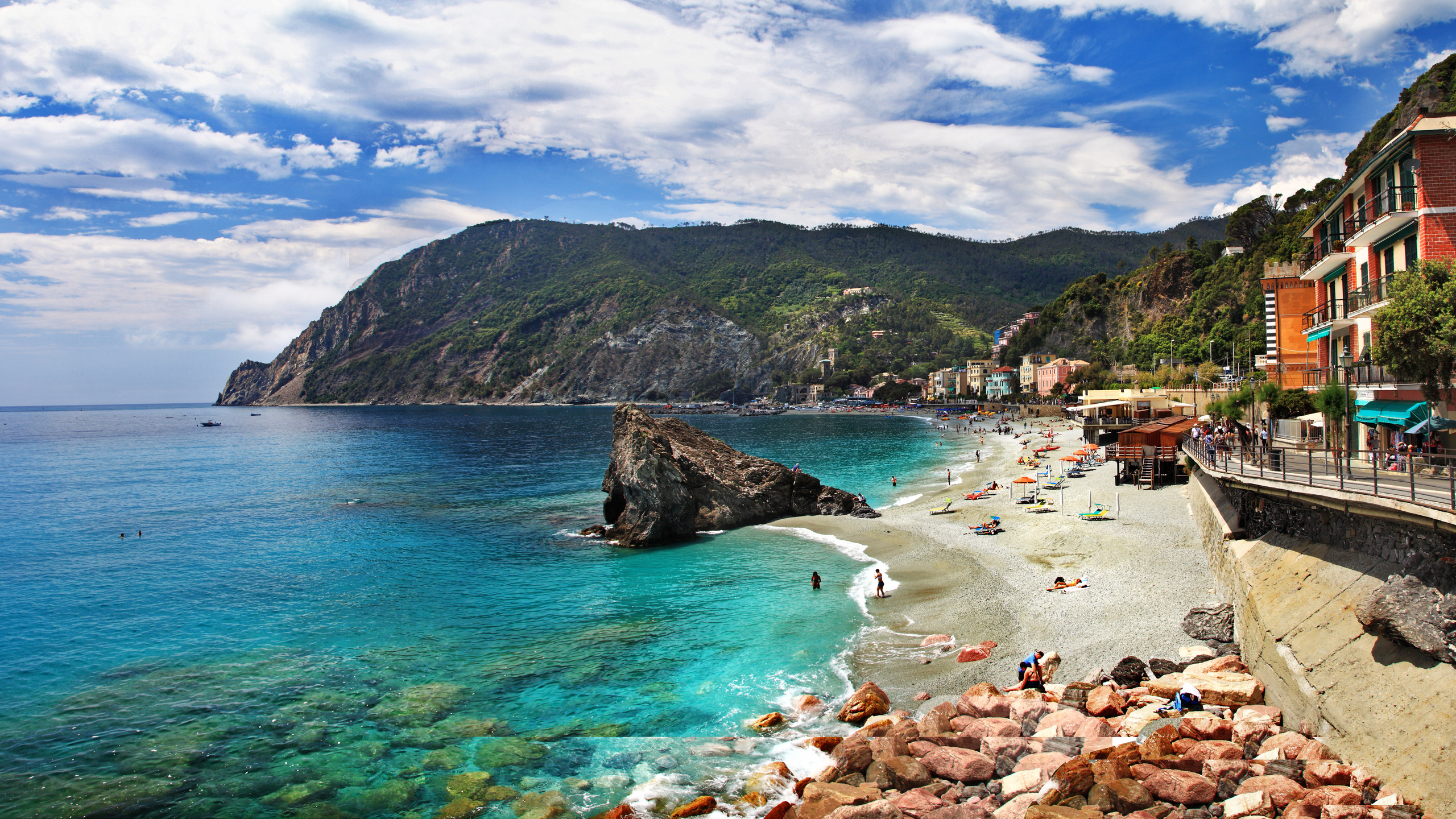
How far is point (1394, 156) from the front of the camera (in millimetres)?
19359

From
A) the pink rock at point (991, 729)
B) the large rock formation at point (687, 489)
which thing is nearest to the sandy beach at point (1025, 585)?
the large rock formation at point (687, 489)

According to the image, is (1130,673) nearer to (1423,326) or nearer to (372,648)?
(1423,326)

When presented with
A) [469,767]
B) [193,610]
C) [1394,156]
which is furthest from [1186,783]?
[193,610]

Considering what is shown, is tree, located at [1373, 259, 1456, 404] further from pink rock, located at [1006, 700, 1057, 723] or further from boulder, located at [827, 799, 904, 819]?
boulder, located at [827, 799, 904, 819]

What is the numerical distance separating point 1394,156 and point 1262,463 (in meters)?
9.64

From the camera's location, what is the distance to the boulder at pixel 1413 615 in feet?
32.1

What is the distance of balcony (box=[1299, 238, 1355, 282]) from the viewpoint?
77.3 feet

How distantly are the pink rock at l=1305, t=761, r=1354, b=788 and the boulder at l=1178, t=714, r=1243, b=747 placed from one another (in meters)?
1.56

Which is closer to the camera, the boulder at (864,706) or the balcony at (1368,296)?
the boulder at (864,706)

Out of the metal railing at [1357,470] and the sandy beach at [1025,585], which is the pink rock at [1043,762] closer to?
the sandy beach at [1025,585]

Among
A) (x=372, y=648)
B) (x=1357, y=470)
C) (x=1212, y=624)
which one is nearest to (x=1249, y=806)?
(x=1212, y=624)

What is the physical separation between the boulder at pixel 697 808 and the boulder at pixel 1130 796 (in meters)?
→ 6.16

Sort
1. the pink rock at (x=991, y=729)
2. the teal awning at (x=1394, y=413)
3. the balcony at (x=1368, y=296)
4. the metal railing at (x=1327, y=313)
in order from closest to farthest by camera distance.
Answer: the pink rock at (x=991, y=729) → the teal awning at (x=1394, y=413) → the balcony at (x=1368, y=296) → the metal railing at (x=1327, y=313)

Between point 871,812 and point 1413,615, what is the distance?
329 inches
